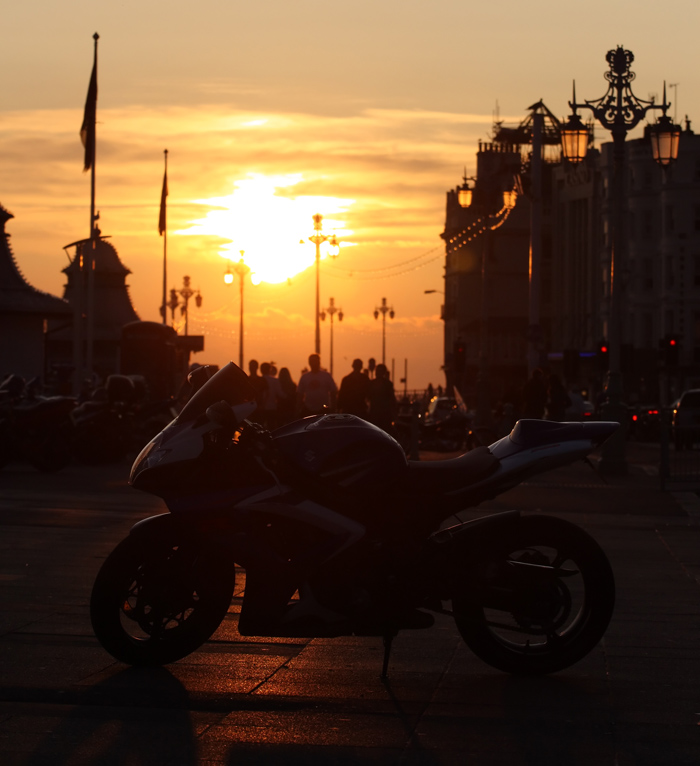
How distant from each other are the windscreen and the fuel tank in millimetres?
388

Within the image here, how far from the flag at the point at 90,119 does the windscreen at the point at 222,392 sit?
36752mm

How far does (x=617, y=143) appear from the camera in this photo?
904 inches

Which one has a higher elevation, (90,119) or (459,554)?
(90,119)

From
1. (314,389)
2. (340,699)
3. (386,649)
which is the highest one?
(314,389)

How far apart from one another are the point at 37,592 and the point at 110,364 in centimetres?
8800

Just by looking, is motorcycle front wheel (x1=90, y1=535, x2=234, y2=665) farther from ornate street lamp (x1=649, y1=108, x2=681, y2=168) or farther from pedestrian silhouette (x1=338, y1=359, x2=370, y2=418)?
ornate street lamp (x1=649, y1=108, x2=681, y2=168)

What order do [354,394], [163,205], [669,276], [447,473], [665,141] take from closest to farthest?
1. [447,473]
2. [354,394]
3. [665,141]
4. [163,205]
5. [669,276]

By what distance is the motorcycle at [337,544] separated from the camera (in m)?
5.87

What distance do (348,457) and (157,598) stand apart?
1162 millimetres

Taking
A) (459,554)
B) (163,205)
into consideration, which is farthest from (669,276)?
(459,554)

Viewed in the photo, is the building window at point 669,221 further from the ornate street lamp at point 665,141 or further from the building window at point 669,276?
the ornate street lamp at point 665,141

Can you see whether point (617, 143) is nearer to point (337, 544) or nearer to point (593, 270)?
point (337, 544)

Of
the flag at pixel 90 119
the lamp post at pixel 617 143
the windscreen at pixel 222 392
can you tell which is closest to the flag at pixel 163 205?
the flag at pixel 90 119

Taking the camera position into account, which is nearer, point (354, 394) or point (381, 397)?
point (354, 394)
